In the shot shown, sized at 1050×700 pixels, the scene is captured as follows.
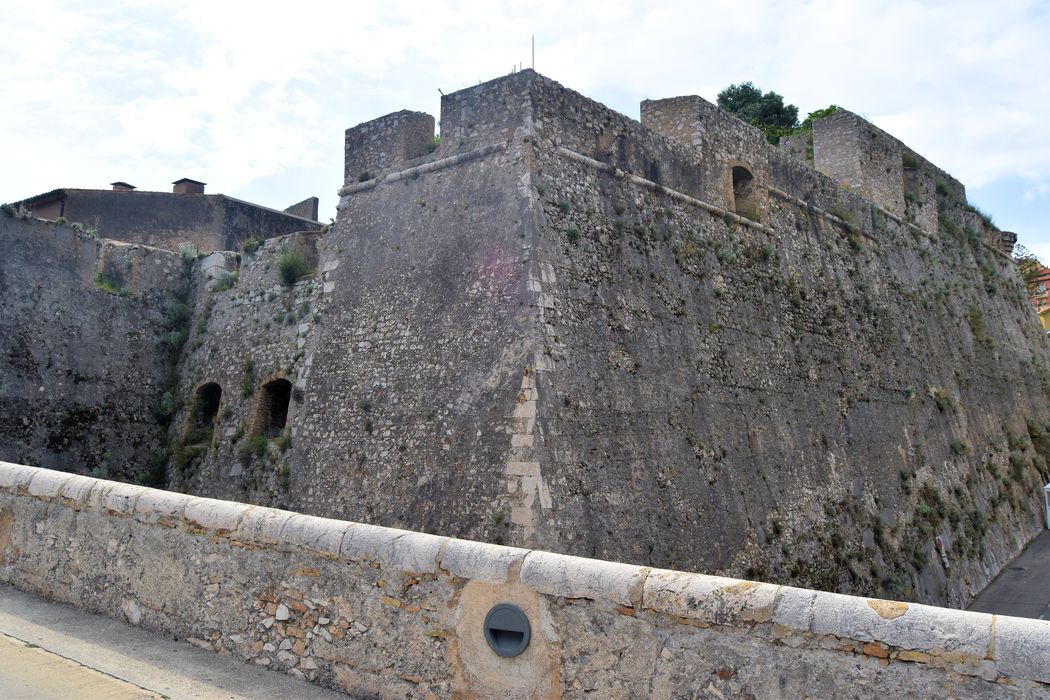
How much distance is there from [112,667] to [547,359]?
5753 mm

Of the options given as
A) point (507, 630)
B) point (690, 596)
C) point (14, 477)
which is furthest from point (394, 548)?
point (14, 477)

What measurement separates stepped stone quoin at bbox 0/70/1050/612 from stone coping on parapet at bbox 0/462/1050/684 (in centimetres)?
390

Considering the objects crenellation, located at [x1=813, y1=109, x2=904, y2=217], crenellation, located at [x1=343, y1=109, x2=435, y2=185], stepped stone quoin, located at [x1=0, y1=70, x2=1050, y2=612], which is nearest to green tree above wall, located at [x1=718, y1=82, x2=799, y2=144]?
crenellation, located at [x1=813, y1=109, x2=904, y2=217]

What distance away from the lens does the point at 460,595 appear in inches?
200

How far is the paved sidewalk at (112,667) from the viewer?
5.14m

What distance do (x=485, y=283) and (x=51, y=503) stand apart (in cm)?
546

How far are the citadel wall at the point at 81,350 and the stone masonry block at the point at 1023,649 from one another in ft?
42.7

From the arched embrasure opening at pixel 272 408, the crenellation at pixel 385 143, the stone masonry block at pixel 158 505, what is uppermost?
the crenellation at pixel 385 143

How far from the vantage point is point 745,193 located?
15.6 m

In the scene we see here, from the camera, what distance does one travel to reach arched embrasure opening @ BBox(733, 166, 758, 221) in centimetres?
1547

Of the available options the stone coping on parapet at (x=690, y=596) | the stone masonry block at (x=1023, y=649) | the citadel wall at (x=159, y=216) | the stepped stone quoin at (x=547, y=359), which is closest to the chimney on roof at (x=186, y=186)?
the citadel wall at (x=159, y=216)

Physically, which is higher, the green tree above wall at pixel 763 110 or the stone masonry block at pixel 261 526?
the green tree above wall at pixel 763 110

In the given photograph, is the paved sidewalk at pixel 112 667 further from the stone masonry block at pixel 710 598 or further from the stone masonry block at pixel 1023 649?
the stone masonry block at pixel 1023 649

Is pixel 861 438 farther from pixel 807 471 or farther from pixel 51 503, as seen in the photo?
pixel 51 503
